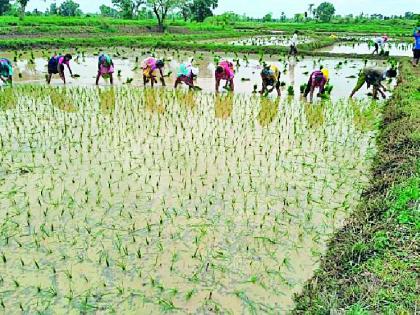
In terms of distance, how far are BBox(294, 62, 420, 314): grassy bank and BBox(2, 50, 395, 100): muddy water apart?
5755 millimetres

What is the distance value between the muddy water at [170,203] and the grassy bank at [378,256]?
22 cm

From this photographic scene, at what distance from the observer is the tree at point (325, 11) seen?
2159 inches

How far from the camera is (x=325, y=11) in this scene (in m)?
58.6

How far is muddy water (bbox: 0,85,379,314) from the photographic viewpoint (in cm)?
310

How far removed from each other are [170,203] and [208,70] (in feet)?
35.1

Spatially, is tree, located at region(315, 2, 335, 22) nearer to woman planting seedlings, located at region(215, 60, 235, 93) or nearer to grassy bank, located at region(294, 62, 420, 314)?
woman planting seedlings, located at region(215, 60, 235, 93)

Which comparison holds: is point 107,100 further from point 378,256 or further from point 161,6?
point 161,6

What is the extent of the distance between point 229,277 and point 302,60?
1571 centimetres

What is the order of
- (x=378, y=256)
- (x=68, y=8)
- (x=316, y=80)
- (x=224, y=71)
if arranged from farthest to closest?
(x=68, y=8), (x=224, y=71), (x=316, y=80), (x=378, y=256)

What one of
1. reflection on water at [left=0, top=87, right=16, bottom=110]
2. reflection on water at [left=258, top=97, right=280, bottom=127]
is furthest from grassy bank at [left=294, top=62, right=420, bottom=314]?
reflection on water at [left=0, top=87, right=16, bottom=110]

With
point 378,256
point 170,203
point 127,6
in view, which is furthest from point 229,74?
point 127,6

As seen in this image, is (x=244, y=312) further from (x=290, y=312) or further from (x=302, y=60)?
(x=302, y=60)

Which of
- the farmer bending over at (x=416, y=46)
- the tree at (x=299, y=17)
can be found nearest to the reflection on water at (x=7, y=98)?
the farmer bending over at (x=416, y=46)

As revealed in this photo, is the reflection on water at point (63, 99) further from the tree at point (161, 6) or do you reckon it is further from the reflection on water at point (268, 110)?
the tree at point (161, 6)
